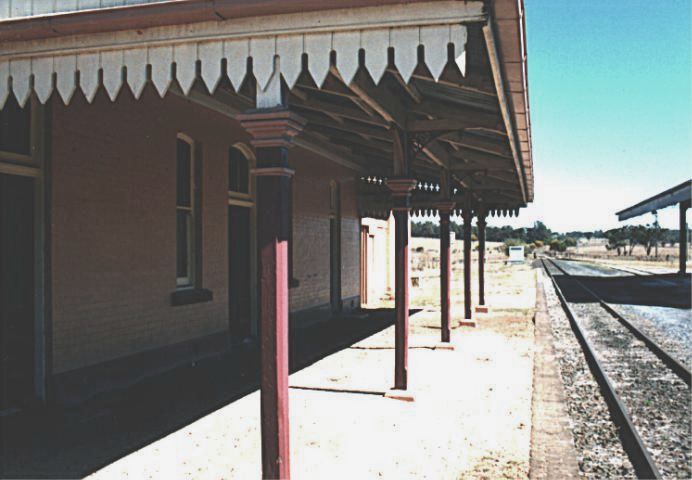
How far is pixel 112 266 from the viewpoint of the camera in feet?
20.9

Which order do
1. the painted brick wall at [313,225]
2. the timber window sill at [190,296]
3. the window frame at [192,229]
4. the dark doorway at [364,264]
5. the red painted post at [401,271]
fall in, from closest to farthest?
the red painted post at [401,271] → the timber window sill at [190,296] → the window frame at [192,229] → the painted brick wall at [313,225] → the dark doorway at [364,264]

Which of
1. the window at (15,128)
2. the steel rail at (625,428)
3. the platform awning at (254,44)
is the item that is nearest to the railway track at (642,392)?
the steel rail at (625,428)

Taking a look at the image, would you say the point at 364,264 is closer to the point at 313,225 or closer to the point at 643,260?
the point at 313,225

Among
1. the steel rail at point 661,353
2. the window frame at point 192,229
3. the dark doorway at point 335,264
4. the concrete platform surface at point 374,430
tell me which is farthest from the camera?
the dark doorway at point 335,264

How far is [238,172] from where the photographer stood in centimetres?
911

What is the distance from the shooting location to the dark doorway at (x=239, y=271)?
29.9 feet

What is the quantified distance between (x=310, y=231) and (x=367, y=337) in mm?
2454

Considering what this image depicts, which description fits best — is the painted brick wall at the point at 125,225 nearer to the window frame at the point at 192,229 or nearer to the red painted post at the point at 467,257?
the window frame at the point at 192,229

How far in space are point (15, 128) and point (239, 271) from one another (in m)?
4.41

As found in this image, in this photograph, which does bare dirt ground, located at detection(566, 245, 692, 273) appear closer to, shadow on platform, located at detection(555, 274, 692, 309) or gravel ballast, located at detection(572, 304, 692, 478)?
shadow on platform, located at detection(555, 274, 692, 309)

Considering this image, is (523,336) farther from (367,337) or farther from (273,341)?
(273,341)

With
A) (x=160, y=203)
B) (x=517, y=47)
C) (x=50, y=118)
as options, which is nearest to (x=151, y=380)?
(x=160, y=203)

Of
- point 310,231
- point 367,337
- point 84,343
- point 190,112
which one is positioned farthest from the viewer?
point 310,231

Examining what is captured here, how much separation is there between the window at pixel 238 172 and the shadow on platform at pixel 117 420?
2.42 m
